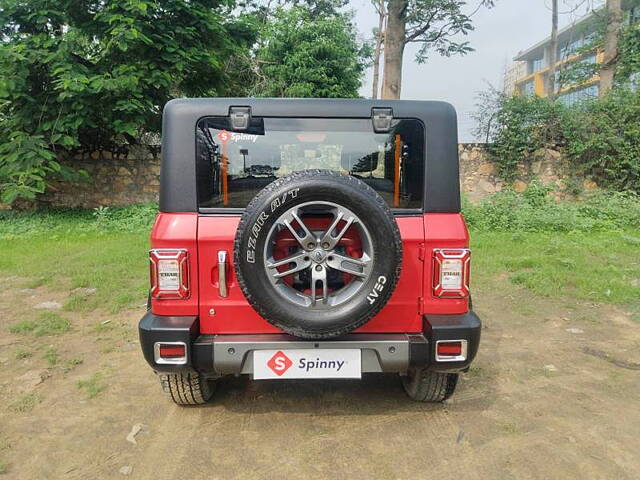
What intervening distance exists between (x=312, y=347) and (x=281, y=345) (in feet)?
0.52

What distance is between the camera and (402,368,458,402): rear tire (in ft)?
9.27

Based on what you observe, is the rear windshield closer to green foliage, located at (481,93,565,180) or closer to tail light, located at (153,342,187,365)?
tail light, located at (153,342,187,365)

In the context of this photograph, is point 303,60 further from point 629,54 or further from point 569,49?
point 569,49

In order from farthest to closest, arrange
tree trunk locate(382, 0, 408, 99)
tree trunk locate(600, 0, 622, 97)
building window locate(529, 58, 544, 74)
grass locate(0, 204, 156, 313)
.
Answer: building window locate(529, 58, 544, 74) < tree trunk locate(600, 0, 622, 97) < tree trunk locate(382, 0, 408, 99) < grass locate(0, 204, 156, 313)

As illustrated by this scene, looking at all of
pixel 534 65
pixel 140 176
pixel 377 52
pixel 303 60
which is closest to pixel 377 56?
pixel 377 52

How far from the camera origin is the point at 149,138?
1270cm

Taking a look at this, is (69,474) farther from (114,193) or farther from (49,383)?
(114,193)

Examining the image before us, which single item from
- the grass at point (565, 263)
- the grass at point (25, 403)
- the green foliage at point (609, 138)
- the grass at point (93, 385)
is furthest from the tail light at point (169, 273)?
the green foliage at point (609, 138)

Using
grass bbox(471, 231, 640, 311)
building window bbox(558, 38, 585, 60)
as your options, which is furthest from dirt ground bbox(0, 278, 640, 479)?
building window bbox(558, 38, 585, 60)

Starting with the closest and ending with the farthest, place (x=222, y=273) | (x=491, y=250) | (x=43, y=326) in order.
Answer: (x=222, y=273) < (x=43, y=326) < (x=491, y=250)

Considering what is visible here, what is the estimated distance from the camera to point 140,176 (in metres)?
12.3

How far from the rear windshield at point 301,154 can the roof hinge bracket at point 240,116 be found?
0.04m

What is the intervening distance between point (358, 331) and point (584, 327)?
114 inches

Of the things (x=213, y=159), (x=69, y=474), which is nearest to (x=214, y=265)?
(x=213, y=159)
